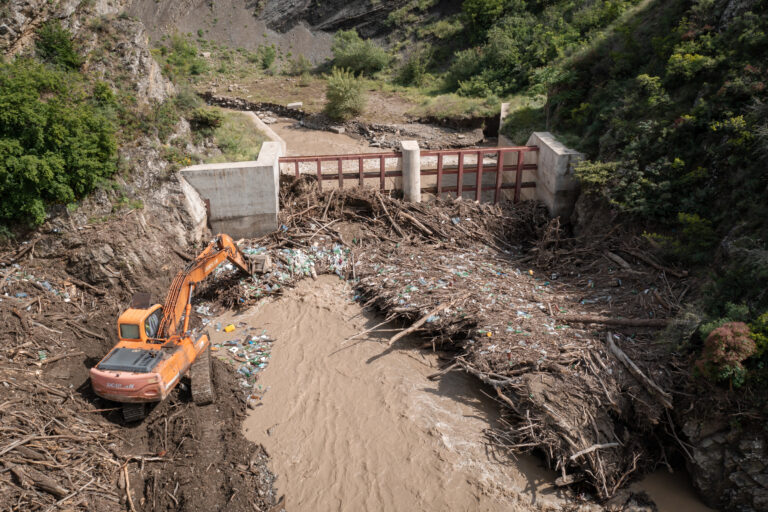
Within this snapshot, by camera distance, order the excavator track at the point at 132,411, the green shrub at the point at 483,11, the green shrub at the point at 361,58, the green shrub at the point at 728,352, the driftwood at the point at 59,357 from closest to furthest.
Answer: the green shrub at the point at 728,352 < the excavator track at the point at 132,411 < the driftwood at the point at 59,357 < the green shrub at the point at 483,11 < the green shrub at the point at 361,58

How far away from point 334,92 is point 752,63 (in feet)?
64.8

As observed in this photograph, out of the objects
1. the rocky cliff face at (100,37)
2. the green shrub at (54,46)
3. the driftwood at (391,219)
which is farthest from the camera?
the driftwood at (391,219)

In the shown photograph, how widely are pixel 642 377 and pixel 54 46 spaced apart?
59.9ft

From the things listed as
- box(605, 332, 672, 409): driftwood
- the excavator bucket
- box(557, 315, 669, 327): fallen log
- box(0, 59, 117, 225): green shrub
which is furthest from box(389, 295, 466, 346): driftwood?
box(0, 59, 117, 225): green shrub

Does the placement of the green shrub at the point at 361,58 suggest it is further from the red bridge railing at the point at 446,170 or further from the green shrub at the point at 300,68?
the red bridge railing at the point at 446,170

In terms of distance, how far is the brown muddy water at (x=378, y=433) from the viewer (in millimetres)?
9906

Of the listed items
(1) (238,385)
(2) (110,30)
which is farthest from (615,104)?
(2) (110,30)

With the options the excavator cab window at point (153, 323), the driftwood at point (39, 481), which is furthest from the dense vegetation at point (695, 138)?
the driftwood at point (39, 481)

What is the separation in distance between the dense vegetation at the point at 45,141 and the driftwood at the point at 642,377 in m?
13.9

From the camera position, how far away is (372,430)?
11.3 meters

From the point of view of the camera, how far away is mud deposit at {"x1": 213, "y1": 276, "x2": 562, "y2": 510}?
9.95 meters

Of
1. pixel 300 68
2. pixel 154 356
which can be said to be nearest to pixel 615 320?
pixel 154 356

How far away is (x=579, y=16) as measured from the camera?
A: 87.2 feet

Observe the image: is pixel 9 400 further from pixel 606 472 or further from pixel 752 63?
pixel 752 63
